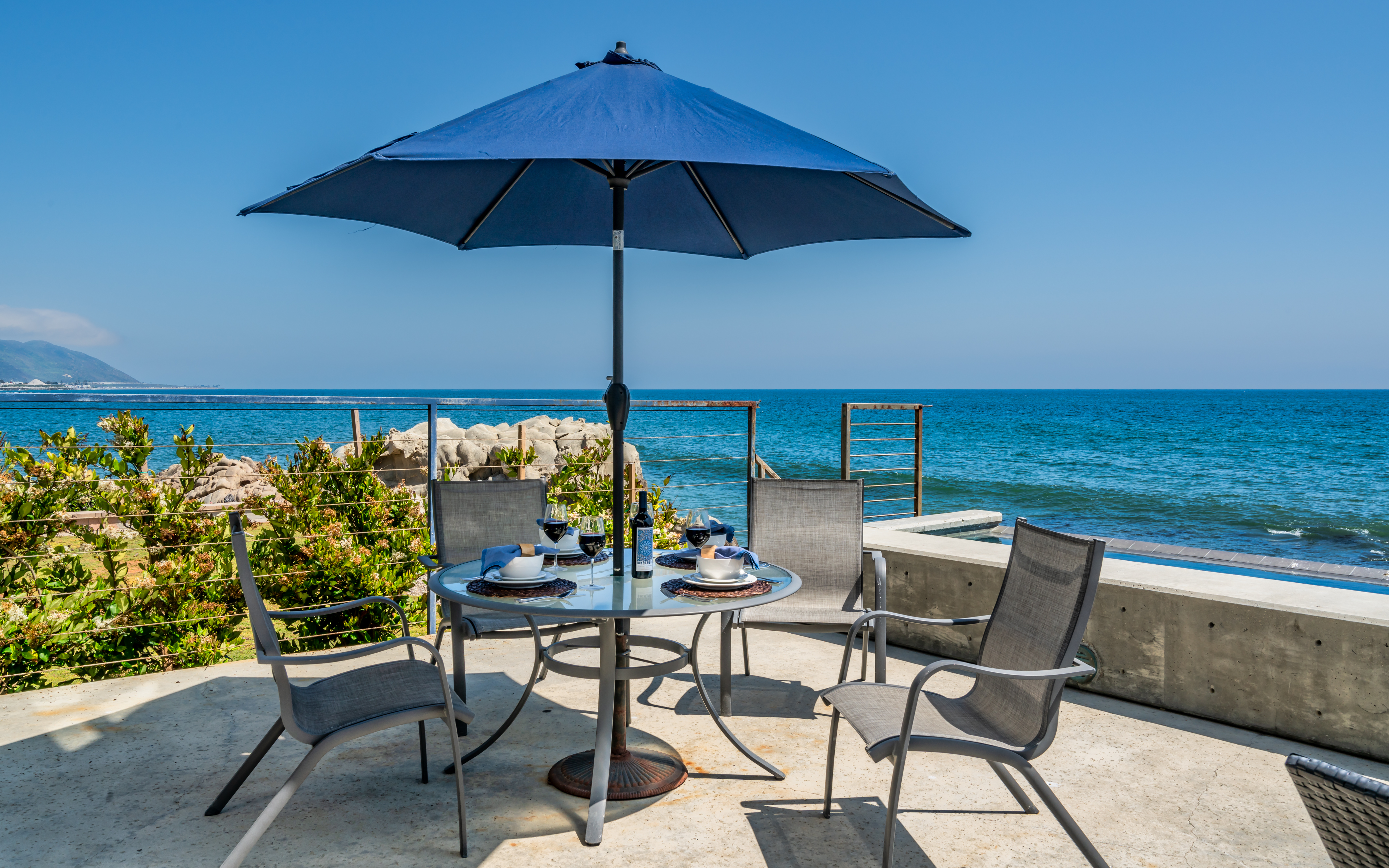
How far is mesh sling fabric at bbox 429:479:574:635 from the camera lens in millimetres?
3584

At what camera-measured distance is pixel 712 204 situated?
3312 millimetres

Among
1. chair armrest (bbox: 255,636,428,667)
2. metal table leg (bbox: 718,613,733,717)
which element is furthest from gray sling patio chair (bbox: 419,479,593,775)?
chair armrest (bbox: 255,636,428,667)

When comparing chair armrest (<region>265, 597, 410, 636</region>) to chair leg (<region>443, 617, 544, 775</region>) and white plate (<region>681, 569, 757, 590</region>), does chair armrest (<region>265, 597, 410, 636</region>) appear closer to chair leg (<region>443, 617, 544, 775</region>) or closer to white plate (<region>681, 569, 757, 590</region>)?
chair leg (<region>443, 617, 544, 775</region>)

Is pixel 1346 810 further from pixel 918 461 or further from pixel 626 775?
pixel 918 461

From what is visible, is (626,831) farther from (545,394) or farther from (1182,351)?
(545,394)

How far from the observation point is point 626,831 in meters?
2.31

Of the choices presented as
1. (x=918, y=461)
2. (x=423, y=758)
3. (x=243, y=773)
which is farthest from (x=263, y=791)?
(x=918, y=461)

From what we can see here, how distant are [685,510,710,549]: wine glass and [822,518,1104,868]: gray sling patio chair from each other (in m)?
0.60

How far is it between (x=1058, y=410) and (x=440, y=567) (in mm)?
50275

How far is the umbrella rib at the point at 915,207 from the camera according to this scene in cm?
273

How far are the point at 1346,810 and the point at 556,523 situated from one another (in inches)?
85.1

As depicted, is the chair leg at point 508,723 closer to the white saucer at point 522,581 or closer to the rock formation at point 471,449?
the white saucer at point 522,581

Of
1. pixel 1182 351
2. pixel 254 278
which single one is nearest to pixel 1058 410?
pixel 1182 351

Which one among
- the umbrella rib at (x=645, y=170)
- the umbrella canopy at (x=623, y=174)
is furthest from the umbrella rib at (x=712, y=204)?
the umbrella rib at (x=645, y=170)
